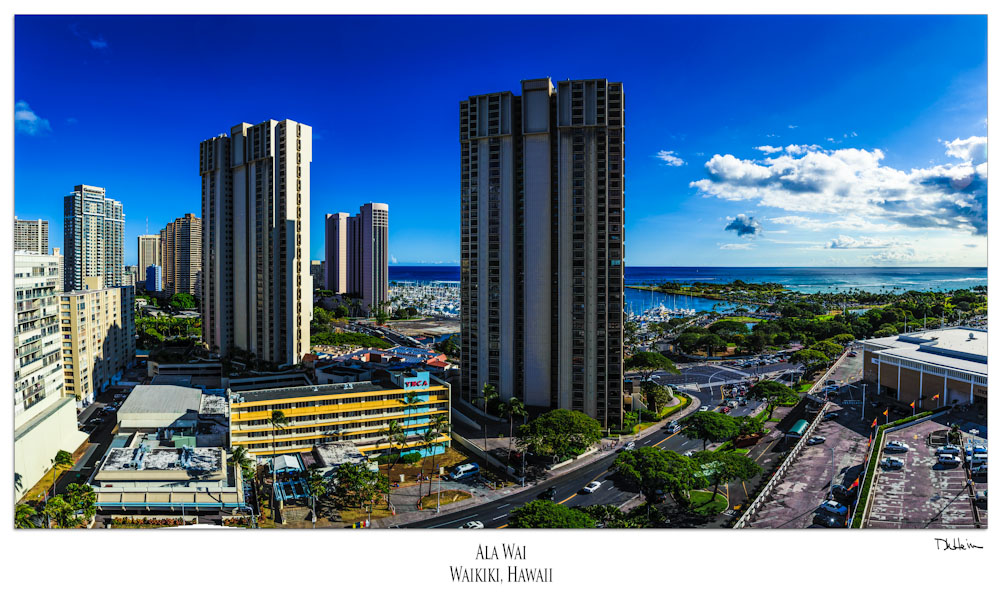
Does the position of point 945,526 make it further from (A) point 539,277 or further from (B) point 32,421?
(B) point 32,421

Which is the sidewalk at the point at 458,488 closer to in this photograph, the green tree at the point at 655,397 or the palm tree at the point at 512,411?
the palm tree at the point at 512,411

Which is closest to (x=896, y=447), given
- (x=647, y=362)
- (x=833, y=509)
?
(x=833, y=509)

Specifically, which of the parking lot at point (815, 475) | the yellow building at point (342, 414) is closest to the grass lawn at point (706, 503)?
the parking lot at point (815, 475)

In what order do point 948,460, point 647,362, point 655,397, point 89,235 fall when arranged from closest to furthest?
point 948,460 → point 655,397 → point 647,362 → point 89,235

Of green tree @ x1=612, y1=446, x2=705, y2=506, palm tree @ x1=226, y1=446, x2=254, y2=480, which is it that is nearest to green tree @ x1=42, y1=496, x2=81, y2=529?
palm tree @ x1=226, y1=446, x2=254, y2=480

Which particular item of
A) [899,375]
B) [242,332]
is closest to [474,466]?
[899,375]
